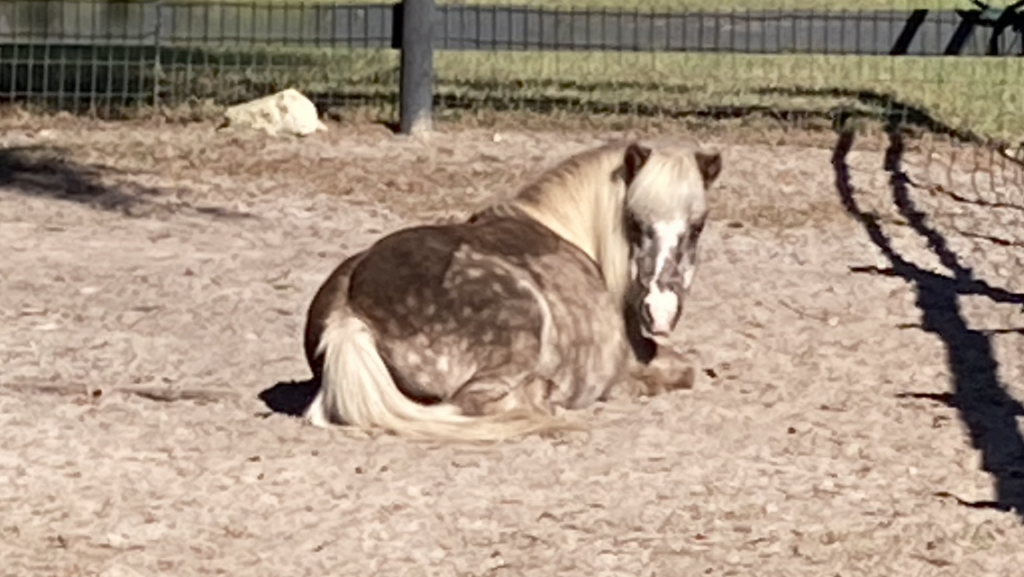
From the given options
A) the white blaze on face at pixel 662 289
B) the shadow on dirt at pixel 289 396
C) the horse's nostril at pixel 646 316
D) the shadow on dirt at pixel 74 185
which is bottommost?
the shadow on dirt at pixel 289 396

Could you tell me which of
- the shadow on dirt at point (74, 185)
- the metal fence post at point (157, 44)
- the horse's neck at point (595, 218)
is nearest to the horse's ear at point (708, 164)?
the horse's neck at point (595, 218)

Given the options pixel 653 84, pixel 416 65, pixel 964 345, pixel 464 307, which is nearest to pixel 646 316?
pixel 464 307

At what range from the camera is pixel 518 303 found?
6934 mm

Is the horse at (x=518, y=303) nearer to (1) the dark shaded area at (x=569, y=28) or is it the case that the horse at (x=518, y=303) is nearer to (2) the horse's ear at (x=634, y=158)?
(2) the horse's ear at (x=634, y=158)

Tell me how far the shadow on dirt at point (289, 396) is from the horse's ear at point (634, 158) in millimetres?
1164

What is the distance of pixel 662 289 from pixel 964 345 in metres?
1.55

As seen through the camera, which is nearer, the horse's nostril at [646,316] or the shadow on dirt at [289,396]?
the shadow on dirt at [289,396]

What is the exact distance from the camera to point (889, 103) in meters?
14.6

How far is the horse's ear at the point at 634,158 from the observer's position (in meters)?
7.23

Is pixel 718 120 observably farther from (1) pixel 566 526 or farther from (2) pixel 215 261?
(1) pixel 566 526

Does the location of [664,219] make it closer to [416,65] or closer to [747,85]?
[416,65]

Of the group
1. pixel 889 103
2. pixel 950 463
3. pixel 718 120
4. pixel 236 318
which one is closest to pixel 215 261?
pixel 236 318

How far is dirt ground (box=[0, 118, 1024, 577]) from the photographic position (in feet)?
18.4

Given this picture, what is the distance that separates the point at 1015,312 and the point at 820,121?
5222mm
